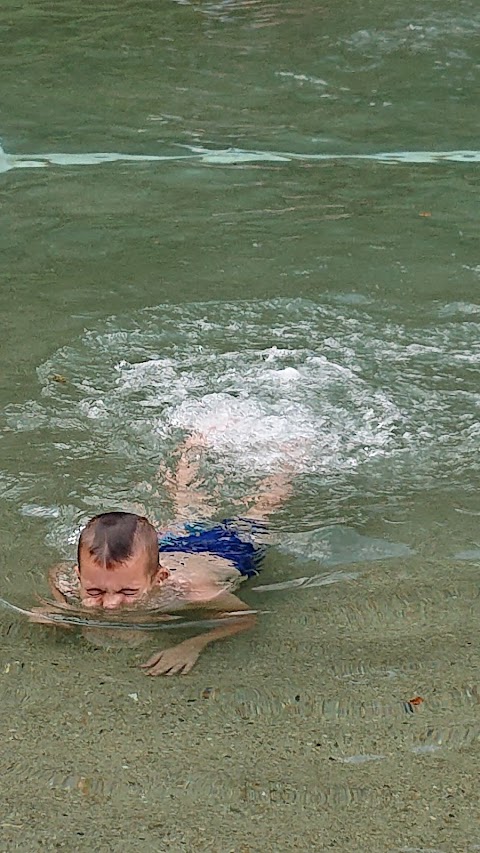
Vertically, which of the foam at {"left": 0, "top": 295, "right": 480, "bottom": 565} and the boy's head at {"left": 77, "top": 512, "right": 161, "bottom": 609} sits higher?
the boy's head at {"left": 77, "top": 512, "right": 161, "bottom": 609}

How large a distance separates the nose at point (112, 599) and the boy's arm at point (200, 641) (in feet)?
0.66

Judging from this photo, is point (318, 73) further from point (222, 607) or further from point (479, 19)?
point (222, 607)

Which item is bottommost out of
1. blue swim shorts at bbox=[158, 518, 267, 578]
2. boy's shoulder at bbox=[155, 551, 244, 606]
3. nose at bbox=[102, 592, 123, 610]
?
blue swim shorts at bbox=[158, 518, 267, 578]

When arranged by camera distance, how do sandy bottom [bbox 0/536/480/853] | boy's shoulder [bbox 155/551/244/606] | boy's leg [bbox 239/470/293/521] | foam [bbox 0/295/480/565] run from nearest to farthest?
1. sandy bottom [bbox 0/536/480/853]
2. boy's shoulder [bbox 155/551/244/606]
3. boy's leg [bbox 239/470/293/521]
4. foam [bbox 0/295/480/565]

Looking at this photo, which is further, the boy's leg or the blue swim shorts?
the boy's leg

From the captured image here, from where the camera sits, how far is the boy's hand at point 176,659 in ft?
11.8

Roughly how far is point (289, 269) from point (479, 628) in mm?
3091

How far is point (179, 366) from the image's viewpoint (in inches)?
218

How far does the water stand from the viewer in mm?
3170

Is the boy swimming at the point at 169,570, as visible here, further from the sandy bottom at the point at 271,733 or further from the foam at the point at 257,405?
the foam at the point at 257,405

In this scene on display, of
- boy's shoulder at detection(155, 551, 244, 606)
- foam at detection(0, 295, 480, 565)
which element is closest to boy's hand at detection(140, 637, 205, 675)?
boy's shoulder at detection(155, 551, 244, 606)

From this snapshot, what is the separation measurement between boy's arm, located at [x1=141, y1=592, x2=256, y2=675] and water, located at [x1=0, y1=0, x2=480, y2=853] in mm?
48

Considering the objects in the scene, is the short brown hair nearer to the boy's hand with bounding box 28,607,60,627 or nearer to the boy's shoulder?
the boy's shoulder

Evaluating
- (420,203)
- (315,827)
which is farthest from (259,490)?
(420,203)
